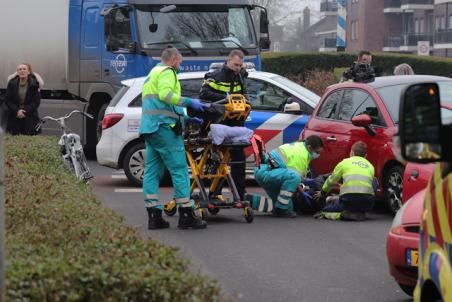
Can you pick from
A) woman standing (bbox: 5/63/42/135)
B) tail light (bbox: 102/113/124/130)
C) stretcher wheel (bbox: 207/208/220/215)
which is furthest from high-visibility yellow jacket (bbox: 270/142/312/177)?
woman standing (bbox: 5/63/42/135)

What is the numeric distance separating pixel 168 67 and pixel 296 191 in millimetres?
2340

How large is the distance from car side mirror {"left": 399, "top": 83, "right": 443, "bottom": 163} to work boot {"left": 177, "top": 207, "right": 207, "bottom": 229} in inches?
297

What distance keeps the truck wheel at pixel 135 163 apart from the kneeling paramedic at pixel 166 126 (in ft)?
14.3

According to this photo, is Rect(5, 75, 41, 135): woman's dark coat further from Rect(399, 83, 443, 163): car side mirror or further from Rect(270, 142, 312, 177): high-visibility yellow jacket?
Rect(399, 83, 443, 163): car side mirror

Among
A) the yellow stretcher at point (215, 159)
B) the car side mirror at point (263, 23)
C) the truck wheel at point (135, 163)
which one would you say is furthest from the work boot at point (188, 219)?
the car side mirror at point (263, 23)

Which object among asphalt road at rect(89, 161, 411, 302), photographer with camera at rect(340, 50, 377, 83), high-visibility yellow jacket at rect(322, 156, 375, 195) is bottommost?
asphalt road at rect(89, 161, 411, 302)

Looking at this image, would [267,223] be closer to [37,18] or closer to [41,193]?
[41,193]

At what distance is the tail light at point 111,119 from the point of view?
16.3 metres

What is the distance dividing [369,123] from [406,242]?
5829 millimetres

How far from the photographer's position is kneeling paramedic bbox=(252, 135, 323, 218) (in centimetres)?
1280

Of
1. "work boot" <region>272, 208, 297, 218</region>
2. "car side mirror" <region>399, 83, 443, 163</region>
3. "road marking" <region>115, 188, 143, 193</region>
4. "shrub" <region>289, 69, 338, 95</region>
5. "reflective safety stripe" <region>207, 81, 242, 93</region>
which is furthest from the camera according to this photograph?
"shrub" <region>289, 69, 338, 95</region>

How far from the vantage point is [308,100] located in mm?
16125

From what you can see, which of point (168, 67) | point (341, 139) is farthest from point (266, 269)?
point (341, 139)

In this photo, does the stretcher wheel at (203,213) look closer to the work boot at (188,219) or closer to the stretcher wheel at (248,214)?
the work boot at (188,219)
